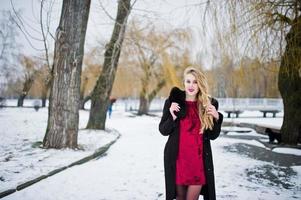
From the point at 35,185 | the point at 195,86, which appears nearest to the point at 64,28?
the point at 35,185

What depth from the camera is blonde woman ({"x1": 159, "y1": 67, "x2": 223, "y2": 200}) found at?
2955 millimetres

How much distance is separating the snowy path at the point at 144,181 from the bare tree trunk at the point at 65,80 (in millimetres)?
1220

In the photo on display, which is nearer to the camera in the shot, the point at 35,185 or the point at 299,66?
the point at 35,185

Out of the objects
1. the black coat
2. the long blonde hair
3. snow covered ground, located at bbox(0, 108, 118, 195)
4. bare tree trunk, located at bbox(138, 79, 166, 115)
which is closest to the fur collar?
the black coat

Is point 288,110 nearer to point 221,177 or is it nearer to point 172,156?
point 221,177

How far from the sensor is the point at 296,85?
29.8ft

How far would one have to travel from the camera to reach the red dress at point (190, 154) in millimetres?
2943

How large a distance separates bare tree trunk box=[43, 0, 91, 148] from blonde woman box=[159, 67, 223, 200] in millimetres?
4687

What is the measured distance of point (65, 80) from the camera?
284 inches

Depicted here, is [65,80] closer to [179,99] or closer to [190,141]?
[179,99]

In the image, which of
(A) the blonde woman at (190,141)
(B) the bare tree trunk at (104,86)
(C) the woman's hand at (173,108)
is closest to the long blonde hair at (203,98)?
(A) the blonde woman at (190,141)

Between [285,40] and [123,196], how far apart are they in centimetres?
448

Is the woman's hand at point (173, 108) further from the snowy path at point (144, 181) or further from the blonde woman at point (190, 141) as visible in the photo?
the snowy path at point (144, 181)

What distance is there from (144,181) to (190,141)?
2.39m
